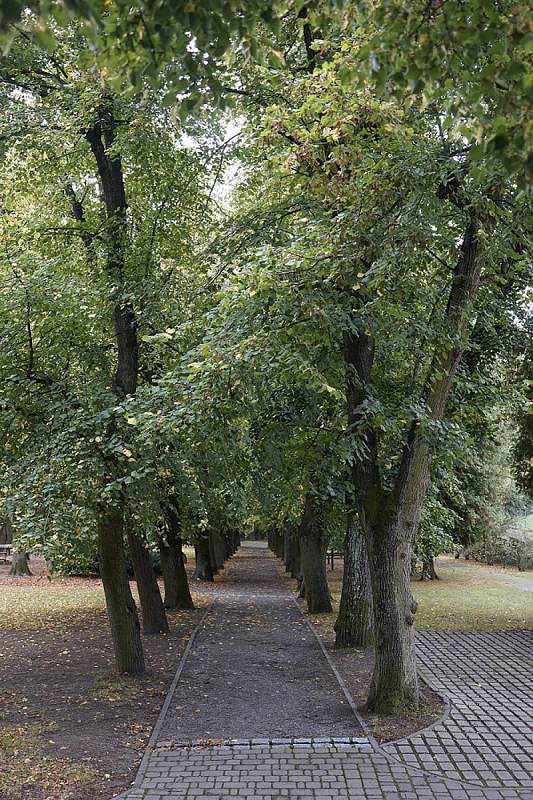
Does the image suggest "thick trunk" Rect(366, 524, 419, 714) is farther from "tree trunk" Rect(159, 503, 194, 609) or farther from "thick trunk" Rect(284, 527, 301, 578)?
"thick trunk" Rect(284, 527, 301, 578)

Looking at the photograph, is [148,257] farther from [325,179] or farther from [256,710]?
[256,710]

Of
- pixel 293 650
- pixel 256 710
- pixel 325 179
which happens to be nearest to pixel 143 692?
pixel 256 710

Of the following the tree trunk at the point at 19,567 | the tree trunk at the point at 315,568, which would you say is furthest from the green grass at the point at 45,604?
the tree trunk at the point at 315,568

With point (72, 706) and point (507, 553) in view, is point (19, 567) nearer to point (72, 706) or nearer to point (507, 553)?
point (72, 706)

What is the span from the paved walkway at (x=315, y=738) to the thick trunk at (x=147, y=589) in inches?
64.5

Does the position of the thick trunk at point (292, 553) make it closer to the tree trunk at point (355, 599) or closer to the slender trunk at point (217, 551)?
the slender trunk at point (217, 551)

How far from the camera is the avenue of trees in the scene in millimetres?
6277

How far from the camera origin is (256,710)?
9.38m

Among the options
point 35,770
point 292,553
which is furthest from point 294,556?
point 35,770

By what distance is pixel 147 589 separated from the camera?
14930mm

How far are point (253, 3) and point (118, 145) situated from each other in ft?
24.6

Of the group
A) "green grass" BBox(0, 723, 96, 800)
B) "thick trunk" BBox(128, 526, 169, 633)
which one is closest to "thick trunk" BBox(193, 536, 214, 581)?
"thick trunk" BBox(128, 526, 169, 633)

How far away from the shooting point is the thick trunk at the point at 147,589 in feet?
44.9

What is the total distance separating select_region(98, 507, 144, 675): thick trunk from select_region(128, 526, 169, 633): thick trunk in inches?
96.2
